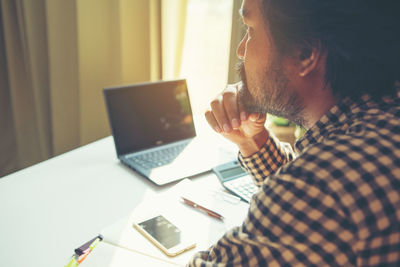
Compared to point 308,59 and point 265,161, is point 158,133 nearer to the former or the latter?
point 265,161

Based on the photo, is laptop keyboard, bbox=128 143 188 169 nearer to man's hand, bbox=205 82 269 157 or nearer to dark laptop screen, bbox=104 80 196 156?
dark laptop screen, bbox=104 80 196 156

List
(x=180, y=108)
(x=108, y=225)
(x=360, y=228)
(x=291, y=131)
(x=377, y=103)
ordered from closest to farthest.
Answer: (x=360, y=228) < (x=377, y=103) < (x=108, y=225) < (x=180, y=108) < (x=291, y=131)

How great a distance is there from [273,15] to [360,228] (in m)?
0.38

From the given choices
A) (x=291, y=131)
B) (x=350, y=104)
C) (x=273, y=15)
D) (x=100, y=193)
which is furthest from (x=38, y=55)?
(x=350, y=104)

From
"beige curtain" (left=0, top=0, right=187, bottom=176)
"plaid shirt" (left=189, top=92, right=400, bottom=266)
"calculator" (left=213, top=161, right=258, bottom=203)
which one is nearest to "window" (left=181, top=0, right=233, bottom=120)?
"beige curtain" (left=0, top=0, right=187, bottom=176)

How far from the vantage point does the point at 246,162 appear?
0.84 meters

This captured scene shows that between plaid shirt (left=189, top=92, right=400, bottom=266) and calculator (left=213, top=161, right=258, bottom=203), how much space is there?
37cm

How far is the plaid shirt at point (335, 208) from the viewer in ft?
1.27

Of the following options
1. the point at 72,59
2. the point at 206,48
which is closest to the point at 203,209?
the point at 206,48

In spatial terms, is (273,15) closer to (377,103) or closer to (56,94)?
(377,103)

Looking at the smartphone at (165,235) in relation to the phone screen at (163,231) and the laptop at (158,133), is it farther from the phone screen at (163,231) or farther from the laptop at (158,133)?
the laptop at (158,133)

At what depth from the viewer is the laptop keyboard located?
944 mm

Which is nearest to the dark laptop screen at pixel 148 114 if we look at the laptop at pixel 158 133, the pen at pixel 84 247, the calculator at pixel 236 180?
the laptop at pixel 158 133

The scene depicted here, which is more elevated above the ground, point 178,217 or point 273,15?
point 273,15
